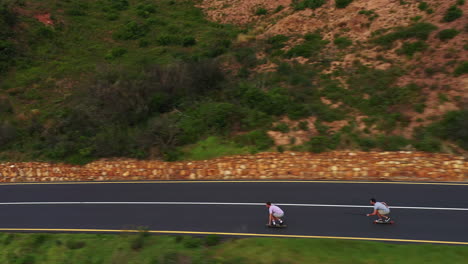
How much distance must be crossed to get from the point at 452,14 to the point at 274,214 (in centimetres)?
1892

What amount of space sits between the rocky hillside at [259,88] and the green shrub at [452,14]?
84 mm

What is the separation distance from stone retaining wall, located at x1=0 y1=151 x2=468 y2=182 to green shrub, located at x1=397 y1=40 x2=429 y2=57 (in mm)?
8235

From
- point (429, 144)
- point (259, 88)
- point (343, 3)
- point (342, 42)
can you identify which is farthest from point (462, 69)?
point (259, 88)

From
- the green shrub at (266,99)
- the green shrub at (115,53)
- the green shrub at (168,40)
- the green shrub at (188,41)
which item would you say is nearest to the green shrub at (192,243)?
the green shrub at (266,99)

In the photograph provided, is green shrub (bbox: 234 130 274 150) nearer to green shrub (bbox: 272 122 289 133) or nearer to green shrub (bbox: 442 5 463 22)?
green shrub (bbox: 272 122 289 133)

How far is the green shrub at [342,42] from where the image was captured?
2200 centimetres

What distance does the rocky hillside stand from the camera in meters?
16.3

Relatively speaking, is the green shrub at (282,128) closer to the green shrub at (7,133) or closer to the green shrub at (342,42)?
the green shrub at (342,42)

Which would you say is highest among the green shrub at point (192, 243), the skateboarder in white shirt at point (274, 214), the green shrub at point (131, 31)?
the green shrub at point (131, 31)

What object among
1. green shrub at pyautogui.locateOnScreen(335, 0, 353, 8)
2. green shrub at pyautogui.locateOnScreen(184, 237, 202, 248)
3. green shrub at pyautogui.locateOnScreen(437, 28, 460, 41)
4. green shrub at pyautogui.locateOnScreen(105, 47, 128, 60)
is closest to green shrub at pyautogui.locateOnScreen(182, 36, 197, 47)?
green shrub at pyautogui.locateOnScreen(105, 47, 128, 60)

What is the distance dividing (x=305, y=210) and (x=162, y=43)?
21.6 meters

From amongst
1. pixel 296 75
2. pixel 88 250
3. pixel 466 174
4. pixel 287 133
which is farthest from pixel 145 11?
pixel 466 174

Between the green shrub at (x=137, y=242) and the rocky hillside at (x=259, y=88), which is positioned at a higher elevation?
the rocky hillside at (x=259, y=88)

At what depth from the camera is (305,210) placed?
1262 centimetres
